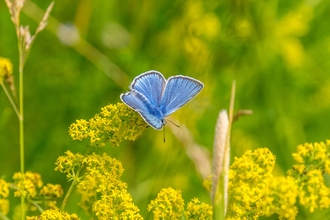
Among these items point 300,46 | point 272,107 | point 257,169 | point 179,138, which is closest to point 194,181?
point 179,138

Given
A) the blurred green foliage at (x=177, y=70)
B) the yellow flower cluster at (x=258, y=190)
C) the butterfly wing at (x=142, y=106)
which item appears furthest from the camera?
the blurred green foliage at (x=177, y=70)

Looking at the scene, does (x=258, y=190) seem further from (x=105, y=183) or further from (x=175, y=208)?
(x=105, y=183)

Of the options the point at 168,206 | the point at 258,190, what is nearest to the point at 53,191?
the point at 168,206

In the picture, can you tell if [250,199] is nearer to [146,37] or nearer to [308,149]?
[308,149]

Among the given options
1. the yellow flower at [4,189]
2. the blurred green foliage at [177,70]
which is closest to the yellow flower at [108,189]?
the yellow flower at [4,189]

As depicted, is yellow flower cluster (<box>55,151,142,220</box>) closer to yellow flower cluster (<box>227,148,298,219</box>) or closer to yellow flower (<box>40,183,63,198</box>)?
yellow flower (<box>40,183,63,198</box>)

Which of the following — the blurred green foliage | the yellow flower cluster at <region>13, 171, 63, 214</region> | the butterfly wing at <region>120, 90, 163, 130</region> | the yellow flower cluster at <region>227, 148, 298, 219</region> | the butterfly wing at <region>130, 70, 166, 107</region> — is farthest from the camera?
the blurred green foliage

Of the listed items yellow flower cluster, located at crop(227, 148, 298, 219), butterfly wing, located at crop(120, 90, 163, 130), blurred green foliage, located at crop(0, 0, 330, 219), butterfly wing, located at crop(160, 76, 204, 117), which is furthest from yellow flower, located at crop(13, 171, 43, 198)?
blurred green foliage, located at crop(0, 0, 330, 219)

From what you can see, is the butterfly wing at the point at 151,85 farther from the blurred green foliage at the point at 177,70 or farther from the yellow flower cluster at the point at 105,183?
the blurred green foliage at the point at 177,70
